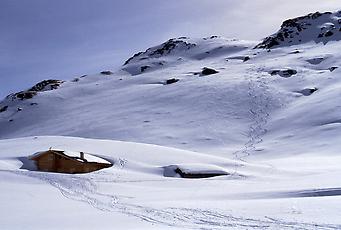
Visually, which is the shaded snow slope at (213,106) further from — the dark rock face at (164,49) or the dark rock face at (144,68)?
the dark rock face at (164,49)

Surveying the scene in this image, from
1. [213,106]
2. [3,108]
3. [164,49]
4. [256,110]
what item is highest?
[164,49]

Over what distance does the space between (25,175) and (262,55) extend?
2970 inches

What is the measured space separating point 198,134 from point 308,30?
202ft

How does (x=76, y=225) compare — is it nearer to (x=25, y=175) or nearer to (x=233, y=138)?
(x=25, y=175)

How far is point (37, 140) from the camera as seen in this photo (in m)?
41.1

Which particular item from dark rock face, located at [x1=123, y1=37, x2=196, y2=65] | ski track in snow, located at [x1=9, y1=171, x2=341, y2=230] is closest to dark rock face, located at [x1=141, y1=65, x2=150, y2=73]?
dark rock face, located at [x1=123, y1=37, x2=196, y2=65]

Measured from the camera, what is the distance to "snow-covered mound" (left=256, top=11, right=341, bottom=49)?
98.6m

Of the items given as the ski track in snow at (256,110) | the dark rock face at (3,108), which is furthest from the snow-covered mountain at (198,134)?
the dark rock face at (3,108)

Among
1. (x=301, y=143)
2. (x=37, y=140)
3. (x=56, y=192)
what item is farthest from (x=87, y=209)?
(x=301, y=143)

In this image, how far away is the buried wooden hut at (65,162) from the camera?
31833 millimetres

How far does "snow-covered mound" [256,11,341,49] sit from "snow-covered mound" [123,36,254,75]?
8.05 m

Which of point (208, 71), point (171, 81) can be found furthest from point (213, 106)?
point (208, 71)

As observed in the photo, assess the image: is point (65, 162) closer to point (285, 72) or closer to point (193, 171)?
point (193, 171)

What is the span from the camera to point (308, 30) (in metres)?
105
